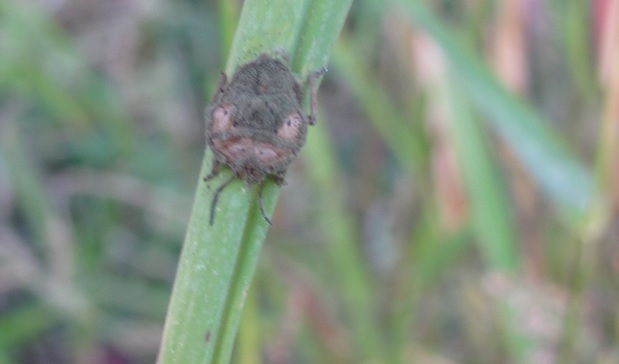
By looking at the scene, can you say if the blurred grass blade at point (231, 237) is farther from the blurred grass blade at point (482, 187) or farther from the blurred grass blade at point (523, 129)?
the blurred grass blade at point (482, 187)

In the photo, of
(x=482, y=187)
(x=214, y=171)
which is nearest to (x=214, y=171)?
(x=214, y=171)

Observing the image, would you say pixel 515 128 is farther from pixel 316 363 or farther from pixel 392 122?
pixel 316 363

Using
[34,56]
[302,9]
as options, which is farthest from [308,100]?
[34,56]

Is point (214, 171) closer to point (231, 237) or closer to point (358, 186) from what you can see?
point (231, 237)

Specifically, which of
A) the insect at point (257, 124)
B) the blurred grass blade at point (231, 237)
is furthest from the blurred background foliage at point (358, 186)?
the blurred grass blade at point (231, 237)

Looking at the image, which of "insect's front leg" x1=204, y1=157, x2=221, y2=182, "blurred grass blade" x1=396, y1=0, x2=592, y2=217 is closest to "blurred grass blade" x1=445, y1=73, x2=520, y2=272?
"blurred grass blade" x1=396, y1=0, x2=592, y2=217

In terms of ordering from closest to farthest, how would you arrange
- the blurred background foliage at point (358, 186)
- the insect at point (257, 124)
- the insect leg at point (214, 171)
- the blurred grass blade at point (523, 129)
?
the insect leg at point (214, 171) < the insect at point (257, 124) < the blurred grass blade at point (523, 129) < the blurred background foliage at point (358, 186)

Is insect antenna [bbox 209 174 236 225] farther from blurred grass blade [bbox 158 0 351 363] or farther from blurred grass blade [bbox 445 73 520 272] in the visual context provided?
blurred grass blade [bbox 445 73 520 272]
